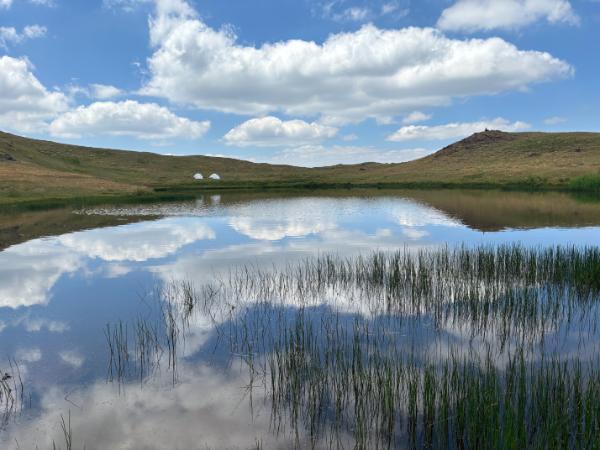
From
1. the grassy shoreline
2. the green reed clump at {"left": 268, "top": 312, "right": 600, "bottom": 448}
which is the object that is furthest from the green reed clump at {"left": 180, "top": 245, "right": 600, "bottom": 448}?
the grassy shoreline

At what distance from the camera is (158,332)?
13.9 metres

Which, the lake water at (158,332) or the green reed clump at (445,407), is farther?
the lake water at (158,332)

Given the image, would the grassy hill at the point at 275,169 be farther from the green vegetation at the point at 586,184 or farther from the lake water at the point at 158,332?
the lake water at the point at 158,332

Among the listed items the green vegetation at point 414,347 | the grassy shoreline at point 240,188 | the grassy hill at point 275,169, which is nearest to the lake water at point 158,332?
the green vegetation at point 414,347

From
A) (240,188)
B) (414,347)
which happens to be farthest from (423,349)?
(240,188)

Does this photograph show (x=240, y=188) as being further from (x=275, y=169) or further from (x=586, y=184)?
(x=275, y=169)

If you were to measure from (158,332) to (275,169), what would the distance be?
182m

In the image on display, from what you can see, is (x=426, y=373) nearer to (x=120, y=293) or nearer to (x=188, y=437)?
(x=188, y=437)

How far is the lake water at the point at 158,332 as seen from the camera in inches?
349

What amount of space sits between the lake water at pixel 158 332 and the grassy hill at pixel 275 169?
4268cm

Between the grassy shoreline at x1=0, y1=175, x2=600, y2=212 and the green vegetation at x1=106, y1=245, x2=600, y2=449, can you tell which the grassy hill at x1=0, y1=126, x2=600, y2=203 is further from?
the green vegetation at x1=106, y1=245, x2=600, y2=449

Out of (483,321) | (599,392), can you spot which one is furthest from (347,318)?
(599,392)

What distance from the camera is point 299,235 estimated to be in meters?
34.8

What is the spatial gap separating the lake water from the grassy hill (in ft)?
140
